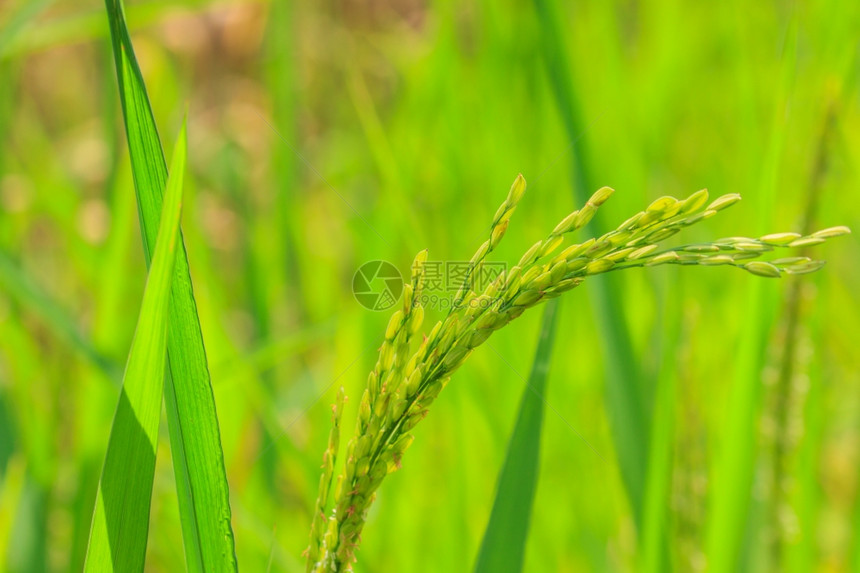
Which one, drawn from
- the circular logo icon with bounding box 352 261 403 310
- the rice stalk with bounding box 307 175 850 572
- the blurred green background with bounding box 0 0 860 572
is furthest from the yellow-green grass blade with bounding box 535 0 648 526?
the rice stalk with bounding box 307 175 850 572

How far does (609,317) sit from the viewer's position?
71cm

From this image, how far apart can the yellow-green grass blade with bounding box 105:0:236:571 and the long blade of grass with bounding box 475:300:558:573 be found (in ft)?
0.53

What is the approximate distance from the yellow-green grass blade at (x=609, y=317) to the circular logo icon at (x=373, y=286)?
0.75ft

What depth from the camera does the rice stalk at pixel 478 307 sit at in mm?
288

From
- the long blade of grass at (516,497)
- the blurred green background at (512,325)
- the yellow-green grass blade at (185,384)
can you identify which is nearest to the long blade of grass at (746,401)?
the blurred green background at (512,325)

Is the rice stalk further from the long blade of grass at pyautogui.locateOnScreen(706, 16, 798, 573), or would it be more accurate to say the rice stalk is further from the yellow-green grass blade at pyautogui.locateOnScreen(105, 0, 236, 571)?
the long blade of grass at pyautogui.locateOnScreen(706, 16, 798, 573)

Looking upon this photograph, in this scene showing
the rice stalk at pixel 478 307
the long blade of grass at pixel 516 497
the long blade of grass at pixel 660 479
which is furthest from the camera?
the long blade of grass at pixel 660 479

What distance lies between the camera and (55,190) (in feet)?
4.00

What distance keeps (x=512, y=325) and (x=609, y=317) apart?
1.18 feet

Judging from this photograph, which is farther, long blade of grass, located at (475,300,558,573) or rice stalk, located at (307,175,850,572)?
long blade of grass, located at (475,300,558,573)

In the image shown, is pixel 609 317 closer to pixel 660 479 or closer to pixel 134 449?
pixel 660 479

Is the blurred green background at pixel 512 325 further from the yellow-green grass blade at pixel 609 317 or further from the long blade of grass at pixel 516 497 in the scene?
the long blade of grass at pixel 516 497

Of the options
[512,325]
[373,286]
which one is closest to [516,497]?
[373,286]

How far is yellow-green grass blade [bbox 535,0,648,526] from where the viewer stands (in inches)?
27.7
